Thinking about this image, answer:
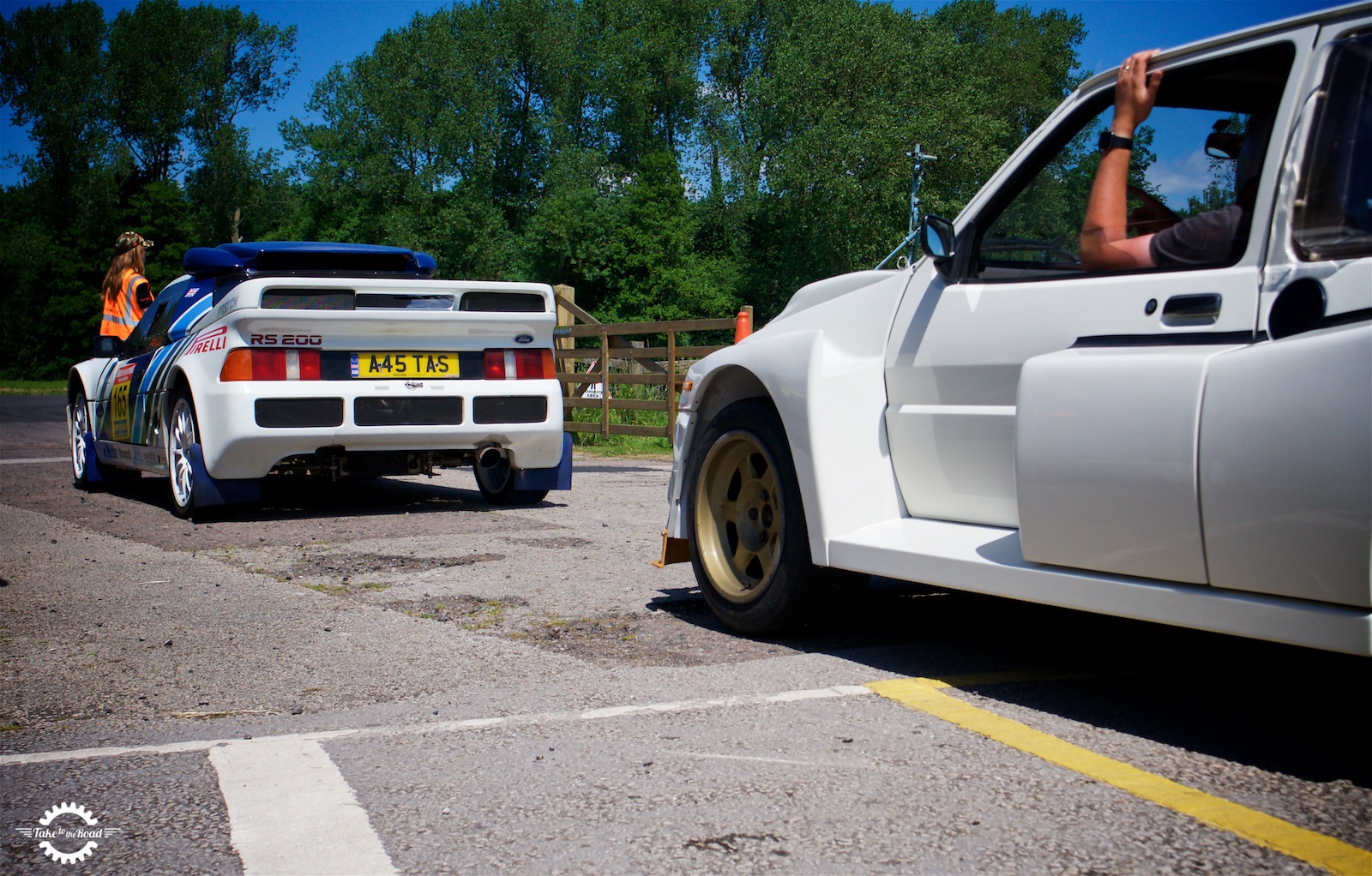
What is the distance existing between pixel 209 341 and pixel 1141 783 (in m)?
6.50

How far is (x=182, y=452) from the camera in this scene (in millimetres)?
8023

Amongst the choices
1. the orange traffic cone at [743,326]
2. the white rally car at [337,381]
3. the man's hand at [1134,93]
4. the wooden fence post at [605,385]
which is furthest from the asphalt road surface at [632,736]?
the wooden fence post at [605,385]

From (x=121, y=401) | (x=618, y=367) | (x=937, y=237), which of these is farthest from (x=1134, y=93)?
(x=618, y=367)

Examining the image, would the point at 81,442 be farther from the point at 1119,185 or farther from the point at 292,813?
the point at 1119,185

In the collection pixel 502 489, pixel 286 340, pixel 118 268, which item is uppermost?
pixel 118 268

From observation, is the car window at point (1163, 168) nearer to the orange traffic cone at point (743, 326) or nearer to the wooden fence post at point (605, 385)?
the orange traffic cone at point (743, 326)

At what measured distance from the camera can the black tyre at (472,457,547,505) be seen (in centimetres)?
882

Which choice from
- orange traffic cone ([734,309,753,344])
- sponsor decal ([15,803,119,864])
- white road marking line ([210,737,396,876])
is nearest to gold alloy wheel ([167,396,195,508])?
orange traffic cone ([734,309,753,344])

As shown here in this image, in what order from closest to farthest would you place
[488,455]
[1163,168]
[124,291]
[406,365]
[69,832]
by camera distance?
[69,832]
[1163,168]
[406,365]
[488,455]
[124,291]

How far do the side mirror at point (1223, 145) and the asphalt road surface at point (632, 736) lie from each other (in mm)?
1571

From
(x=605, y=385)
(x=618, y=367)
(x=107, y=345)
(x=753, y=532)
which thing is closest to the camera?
(x=753, y=532)

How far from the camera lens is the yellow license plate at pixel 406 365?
307 inches

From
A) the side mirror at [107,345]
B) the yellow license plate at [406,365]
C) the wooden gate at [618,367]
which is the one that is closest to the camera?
the yellow license plate at [406,365]

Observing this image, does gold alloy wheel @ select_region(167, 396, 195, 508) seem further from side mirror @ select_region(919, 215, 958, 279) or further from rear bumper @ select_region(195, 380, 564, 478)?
side mirror @ select_region(919, 215, 958, 279)
